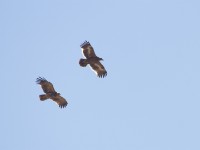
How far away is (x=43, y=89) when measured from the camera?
53.0 meters

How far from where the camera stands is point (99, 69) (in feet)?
174

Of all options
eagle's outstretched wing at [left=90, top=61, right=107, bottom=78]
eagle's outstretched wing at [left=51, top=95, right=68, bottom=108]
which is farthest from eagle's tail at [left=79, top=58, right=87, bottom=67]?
eagle's outstretched wing at [left=51, top=95, right=68, bottom=108]

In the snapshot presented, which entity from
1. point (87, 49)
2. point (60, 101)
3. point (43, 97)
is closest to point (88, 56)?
point (87, 49)

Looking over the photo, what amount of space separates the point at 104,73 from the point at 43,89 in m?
3.76

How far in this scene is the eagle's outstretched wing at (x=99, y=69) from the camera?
173 ft

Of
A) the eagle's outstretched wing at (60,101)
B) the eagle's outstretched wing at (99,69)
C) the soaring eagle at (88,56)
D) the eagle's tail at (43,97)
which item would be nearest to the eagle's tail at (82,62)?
the soaring eagle at (88,56)

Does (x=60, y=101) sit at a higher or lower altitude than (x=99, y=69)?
lower

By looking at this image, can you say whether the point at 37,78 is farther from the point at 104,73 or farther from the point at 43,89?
the point at 104,73

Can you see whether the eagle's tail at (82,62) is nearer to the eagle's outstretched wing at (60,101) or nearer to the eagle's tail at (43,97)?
the eagle's tail at (43,97)

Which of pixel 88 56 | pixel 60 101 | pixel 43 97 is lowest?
pixel 43 97

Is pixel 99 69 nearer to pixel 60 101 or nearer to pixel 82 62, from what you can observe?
pixel 82 62

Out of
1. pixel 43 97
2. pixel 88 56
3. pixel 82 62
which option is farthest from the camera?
pixel 43 97

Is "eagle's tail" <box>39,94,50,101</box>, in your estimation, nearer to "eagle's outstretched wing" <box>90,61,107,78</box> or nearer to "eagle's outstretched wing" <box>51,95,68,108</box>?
"eagle's outstretched wing" <box>51,95,68,108</box>

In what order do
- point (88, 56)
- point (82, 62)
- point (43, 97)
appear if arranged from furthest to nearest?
1. point (43, 97)
2. point (88, 56)
3. point (82, 62)
